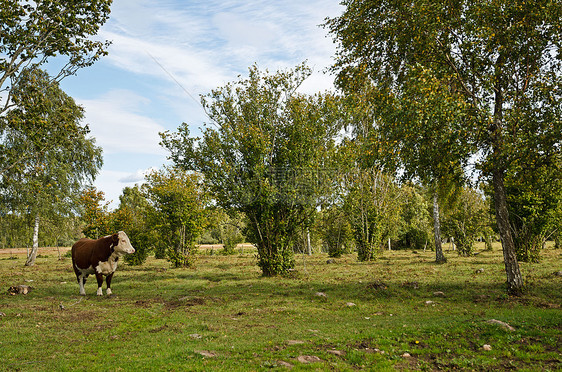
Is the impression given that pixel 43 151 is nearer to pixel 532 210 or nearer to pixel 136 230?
pixel 136 230

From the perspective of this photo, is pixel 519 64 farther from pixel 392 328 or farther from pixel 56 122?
pixel 56 122

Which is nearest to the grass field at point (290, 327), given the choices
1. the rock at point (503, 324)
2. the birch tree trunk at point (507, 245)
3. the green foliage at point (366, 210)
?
the rock at point (503, 324)

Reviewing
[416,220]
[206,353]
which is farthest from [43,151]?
[416,220]

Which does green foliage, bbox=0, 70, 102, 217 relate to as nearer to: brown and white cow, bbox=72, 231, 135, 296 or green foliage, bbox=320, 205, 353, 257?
brown and white cow, bbox=72, 231, 135, 296

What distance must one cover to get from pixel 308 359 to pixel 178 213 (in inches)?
934

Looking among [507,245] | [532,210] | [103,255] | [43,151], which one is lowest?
[103,255]

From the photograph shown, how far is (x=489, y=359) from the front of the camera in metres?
7.82

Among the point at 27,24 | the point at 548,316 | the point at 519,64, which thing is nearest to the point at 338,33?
the point at 519,64

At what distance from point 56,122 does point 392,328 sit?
14903 mm

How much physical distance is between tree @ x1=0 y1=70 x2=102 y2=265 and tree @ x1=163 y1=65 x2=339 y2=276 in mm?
7734

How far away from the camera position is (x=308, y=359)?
7703 millimetres

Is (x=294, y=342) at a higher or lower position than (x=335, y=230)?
lower

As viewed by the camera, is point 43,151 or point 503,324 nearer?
point 503,324

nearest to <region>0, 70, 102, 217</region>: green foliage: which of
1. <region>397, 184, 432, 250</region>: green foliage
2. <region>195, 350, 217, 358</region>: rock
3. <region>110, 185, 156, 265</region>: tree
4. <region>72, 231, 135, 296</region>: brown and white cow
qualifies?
<region>72, 231, 135, 296</region>: brown and white cow
